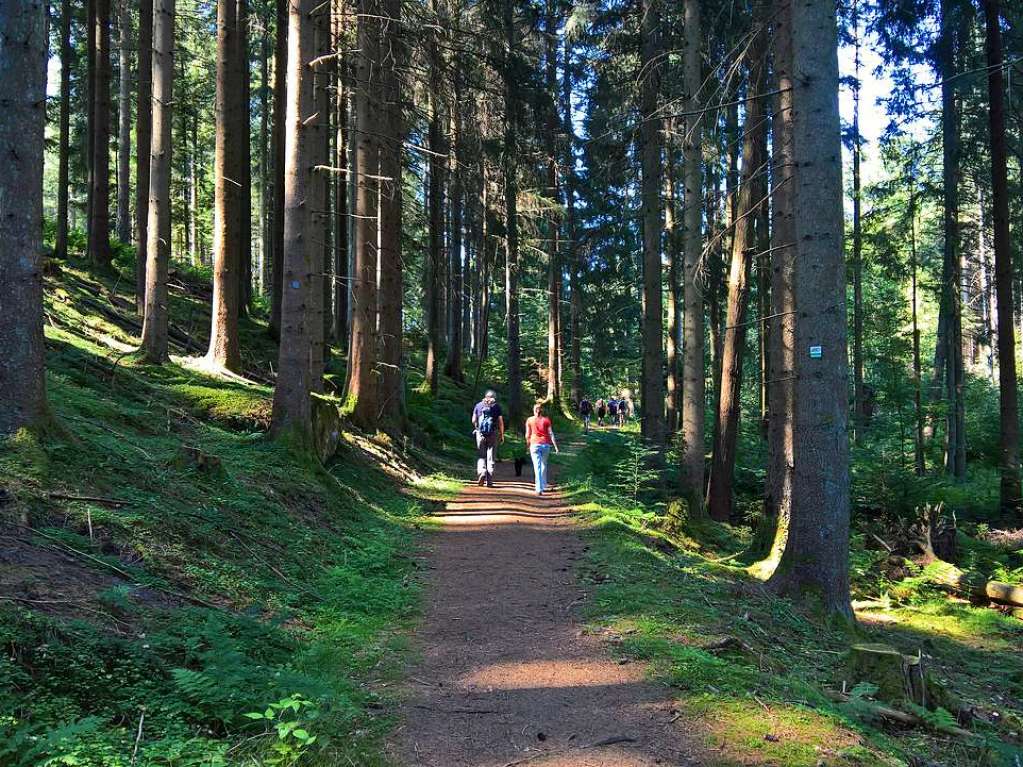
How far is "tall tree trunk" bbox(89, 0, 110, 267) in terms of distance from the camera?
1834 centimetres

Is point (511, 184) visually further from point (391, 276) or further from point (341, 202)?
point (341, 202)

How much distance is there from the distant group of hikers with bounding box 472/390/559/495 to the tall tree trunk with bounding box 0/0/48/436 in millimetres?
8238

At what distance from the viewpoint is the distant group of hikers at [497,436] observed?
1299 centimetres

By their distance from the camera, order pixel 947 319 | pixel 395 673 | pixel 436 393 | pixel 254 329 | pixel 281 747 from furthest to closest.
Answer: pixel 436 393, pixel 947 319, pixel 254 329, pixel 395 673, pixel 281 747

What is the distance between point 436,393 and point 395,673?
1961cm

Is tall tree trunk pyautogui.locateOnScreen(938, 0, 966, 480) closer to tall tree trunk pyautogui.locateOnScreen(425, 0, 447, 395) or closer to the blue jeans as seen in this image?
tall tree trunk pyautogui.locateOnScreen(425, 0, 447, 395)

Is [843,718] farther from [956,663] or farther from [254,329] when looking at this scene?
[254,329]

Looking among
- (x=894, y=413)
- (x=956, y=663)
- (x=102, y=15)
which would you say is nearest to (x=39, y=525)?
(x=956, y=663)

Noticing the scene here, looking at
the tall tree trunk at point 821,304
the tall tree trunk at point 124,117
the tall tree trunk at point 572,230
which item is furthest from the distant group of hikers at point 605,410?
the tall tree trunk at point 821,304

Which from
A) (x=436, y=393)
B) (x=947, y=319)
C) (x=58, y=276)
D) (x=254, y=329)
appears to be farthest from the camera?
(x=436, y=393)

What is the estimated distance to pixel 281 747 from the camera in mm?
3098

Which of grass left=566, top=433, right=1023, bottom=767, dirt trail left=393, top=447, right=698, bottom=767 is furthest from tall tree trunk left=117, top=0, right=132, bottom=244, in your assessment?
dirt trail left=393, top=447, right=698, bottom=767

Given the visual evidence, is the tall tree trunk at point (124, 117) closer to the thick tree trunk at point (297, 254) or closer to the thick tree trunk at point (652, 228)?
the thick tree trunk at point (297, 254)

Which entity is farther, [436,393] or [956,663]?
[436,393]
